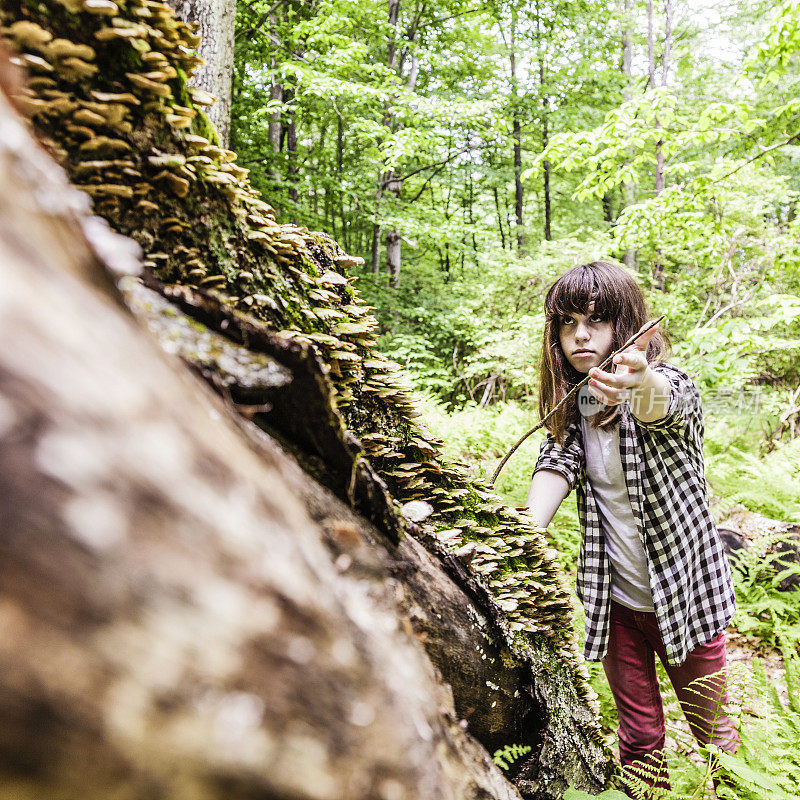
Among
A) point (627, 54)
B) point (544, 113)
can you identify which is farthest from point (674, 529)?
point (627, 54)

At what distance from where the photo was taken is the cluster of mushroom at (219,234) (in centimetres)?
94

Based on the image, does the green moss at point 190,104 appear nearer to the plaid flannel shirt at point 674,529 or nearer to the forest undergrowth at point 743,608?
the forest undergrowth at point 743,608

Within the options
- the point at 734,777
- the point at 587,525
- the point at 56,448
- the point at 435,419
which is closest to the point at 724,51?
the point at 435,419

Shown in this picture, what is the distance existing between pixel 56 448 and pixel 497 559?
160 centimetres

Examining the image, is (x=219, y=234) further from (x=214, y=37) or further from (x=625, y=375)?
(x=214, y=37)

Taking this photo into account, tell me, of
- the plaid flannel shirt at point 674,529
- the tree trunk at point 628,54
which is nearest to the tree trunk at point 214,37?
the plaid flannel shirt at point 674,529

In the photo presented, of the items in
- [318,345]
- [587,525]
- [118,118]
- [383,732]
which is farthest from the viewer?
[587,525]

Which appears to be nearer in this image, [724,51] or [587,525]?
[587,525]

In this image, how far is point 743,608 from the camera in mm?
4875

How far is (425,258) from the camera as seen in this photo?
50.2 feet

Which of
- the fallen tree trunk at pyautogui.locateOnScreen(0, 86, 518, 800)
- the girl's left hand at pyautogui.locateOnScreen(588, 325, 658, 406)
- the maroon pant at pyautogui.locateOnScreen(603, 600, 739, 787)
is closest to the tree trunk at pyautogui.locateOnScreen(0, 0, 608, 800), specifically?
the fallen tree trunk at pyautogui.locateOnScreen(0, 86, 518, 800)

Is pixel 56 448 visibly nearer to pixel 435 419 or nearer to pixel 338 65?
pixel 435 419

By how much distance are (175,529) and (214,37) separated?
488 centimetres

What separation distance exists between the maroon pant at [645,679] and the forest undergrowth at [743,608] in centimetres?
11
